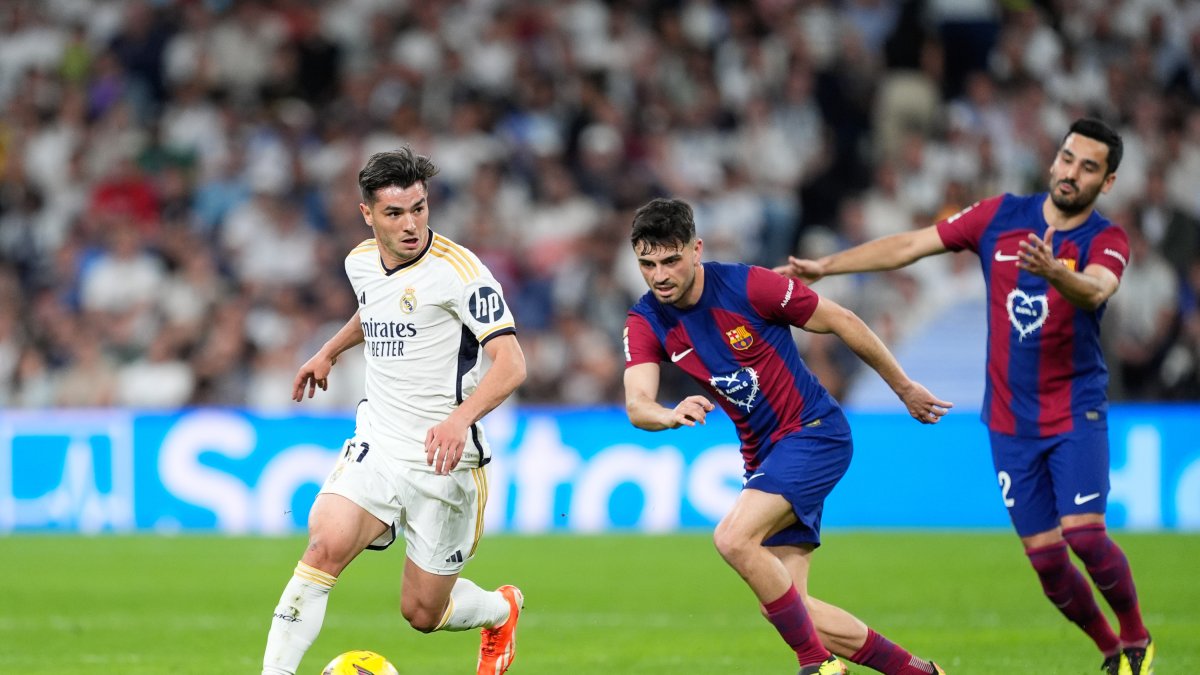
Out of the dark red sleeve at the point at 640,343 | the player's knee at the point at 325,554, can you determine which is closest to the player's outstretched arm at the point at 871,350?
the dark red sleeve at the point at 640,343

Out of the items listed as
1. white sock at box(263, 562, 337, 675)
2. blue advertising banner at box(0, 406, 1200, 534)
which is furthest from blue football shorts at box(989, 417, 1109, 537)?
blue advertising banner at box(0, 406, 1200, 534)

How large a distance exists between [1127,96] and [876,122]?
272cm

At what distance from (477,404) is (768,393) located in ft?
4.08

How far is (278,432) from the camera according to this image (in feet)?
51.4

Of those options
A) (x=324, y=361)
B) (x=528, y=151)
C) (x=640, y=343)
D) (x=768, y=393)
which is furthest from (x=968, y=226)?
(x=528, y=151)

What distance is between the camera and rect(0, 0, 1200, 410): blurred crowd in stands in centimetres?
1719

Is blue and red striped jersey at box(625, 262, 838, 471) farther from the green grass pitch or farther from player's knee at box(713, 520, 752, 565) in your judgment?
the green grass pitch

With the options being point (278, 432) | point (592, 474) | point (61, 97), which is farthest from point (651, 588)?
point (61, 97)

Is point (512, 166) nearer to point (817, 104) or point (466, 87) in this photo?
point (466, 87)

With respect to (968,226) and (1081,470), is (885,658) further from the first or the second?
(968,226)

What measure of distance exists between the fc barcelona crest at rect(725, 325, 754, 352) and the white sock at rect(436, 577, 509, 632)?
179 centimetres

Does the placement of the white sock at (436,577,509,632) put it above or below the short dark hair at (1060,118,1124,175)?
below

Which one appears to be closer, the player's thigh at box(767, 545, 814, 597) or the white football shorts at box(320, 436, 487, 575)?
the player's thigh at box(767, 545, 814, 597)

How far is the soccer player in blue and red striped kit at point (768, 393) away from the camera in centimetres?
693
